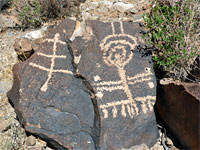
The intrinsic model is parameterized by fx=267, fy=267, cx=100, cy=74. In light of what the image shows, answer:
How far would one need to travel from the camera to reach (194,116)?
7.79ft

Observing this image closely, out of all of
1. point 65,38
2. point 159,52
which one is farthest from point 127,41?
point 65,38

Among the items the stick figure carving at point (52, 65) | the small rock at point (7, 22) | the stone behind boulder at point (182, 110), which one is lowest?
the stone behind boulder at point (182, 110)

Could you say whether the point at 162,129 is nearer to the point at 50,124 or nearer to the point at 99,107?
the point at 99,107

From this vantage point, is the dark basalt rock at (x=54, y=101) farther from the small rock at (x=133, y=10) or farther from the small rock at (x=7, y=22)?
the small rock at (x=133, y=10)

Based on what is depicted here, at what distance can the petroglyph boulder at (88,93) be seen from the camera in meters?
2.68

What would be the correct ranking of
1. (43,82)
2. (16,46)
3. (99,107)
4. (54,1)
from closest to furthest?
(99,107), (43,82), (16,46), (54,1)

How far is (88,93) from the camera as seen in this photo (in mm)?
2873

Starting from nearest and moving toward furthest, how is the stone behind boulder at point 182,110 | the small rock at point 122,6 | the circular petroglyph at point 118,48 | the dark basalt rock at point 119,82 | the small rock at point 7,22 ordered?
the stone behind boulder at point 182,110 → the dark basalt rock at point 119,82 → the circular petroglyph at point 118,48 → the small rock at point 7,22 → the small rock at point 122,6

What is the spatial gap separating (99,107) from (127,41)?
933mm

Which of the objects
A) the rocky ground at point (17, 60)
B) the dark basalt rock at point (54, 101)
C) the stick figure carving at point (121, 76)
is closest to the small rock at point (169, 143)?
the rocky ground at point (17, 60)

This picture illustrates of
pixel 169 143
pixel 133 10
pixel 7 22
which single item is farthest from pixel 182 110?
pixel 7 22

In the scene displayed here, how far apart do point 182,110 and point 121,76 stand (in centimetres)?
73

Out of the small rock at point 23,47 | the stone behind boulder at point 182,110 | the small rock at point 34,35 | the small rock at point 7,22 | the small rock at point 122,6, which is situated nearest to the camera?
the stone behind boulder at point 182,110

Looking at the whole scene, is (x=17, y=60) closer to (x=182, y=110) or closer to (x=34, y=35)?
(x=34, y=35)
